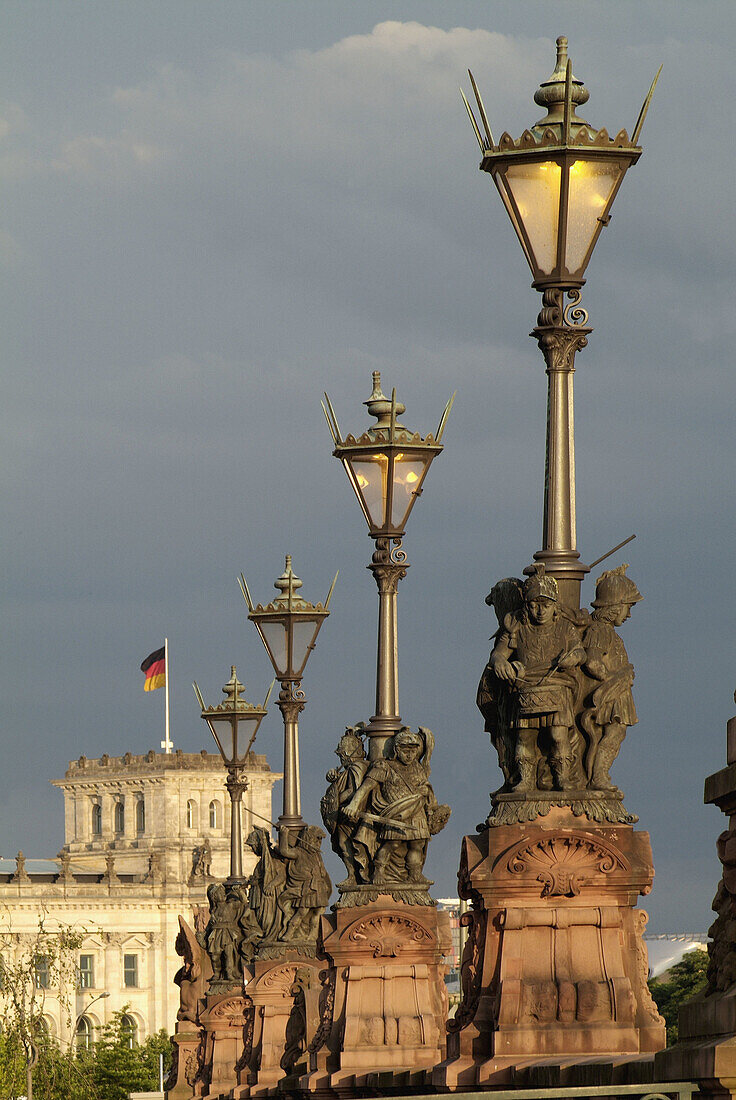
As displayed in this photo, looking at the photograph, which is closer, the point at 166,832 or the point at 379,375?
the point at 379,375

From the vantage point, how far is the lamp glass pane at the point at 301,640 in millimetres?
31594

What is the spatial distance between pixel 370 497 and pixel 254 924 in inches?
377

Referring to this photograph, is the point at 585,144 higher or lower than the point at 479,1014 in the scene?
higher

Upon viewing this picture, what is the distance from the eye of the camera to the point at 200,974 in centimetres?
3916

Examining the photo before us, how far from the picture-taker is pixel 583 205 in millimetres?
15508

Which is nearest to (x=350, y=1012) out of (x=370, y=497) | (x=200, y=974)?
(x=370, y=497)

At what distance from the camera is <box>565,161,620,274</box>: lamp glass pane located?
15.5m

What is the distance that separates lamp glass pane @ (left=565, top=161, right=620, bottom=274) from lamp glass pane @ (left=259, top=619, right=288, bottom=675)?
16448 mm

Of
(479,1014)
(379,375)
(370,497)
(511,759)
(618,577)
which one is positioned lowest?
(479,1014)

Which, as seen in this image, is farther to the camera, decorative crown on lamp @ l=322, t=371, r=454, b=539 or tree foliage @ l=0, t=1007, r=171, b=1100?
tree foliage @ l=0, t=1007, r=171, b=1100

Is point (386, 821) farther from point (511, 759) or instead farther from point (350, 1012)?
point (511, 759)

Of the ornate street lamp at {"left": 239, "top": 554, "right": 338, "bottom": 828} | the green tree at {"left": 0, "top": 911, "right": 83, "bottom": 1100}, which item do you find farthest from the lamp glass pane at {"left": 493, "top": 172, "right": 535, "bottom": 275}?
the green tree at {"left": 0, "top": 911, "right": 83, "bottom": 1100}

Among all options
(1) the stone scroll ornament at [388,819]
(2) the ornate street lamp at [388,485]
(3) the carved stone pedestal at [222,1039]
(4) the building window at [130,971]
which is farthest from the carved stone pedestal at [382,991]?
(4) the building window at [130,971]

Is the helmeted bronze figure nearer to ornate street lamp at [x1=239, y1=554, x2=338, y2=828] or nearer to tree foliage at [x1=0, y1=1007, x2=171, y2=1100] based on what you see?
ornate street lamp at [x1=239, y1=554, x2=338, y2=828]
